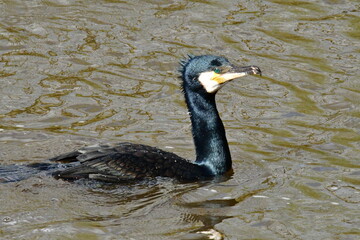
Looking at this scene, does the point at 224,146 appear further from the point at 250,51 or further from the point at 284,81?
the point at 250,51

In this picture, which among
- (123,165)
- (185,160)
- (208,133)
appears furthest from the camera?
(208,133)

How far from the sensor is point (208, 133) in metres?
9.29

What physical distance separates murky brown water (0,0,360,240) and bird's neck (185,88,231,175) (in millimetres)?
260

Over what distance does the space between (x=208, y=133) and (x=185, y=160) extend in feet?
1.26

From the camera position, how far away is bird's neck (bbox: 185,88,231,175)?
9242 millimetres

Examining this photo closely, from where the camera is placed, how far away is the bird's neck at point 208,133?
30.3ft

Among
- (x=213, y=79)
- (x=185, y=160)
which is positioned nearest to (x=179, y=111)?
(x=185, y=160)

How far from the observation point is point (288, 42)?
527 inches

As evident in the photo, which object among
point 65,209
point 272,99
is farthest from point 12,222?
point 272,99

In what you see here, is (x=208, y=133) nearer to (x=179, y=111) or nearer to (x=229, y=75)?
(x=229, y=75)

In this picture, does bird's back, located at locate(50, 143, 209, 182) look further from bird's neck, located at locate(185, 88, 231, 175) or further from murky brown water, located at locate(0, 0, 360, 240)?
bird's neck, located at locate(185, 88, 231, 175)

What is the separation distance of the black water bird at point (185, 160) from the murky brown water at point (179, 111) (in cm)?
16

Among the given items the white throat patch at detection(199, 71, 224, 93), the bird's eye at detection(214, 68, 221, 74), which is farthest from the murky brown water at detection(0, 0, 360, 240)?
the bird's eye at detection(214, 68, 221, 74)

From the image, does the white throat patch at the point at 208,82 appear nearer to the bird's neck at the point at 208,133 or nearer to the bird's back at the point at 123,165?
the bird's neck at the point at 208,133
